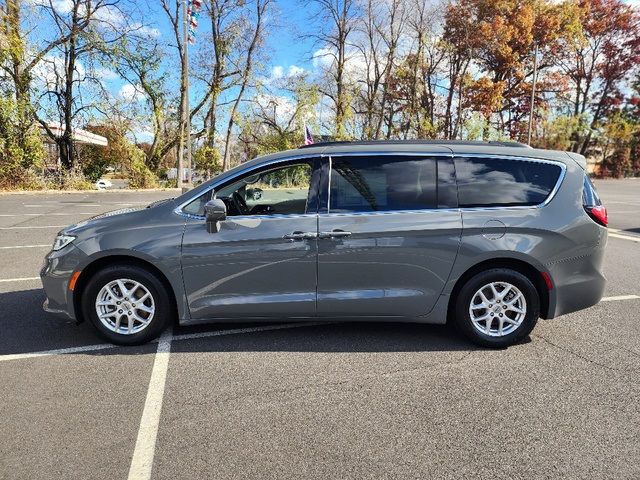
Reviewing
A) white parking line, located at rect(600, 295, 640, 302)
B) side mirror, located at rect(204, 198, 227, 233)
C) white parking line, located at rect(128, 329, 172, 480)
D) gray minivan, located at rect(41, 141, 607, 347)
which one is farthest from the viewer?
white parking line, located at rect(600, 295, 640, 302)

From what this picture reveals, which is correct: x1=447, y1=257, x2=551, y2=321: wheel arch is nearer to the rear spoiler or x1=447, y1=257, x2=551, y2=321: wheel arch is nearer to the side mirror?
the rear spoiler

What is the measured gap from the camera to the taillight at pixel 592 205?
3.80m

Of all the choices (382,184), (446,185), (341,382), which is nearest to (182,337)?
(341,382)

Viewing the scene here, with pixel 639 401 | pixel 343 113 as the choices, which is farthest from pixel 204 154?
pixel 639 401

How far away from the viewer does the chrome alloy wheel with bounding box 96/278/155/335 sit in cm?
375

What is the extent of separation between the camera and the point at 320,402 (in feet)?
9.73

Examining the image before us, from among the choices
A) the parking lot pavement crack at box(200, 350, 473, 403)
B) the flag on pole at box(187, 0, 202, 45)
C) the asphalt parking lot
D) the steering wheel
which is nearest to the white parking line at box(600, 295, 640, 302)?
the asphalt parking lot

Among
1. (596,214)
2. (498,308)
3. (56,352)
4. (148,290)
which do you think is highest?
(596,214)

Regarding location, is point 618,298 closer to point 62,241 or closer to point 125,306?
point 125,306

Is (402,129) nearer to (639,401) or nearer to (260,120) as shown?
(260,120)

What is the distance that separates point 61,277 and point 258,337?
1747mm

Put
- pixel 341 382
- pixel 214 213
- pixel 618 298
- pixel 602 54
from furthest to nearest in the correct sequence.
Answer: pixel 602 54, pixel 618 298, pixel 214 213, pixel 341 382

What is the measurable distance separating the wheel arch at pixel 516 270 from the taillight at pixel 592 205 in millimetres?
698

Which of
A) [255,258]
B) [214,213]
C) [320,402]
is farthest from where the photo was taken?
[255,258]
